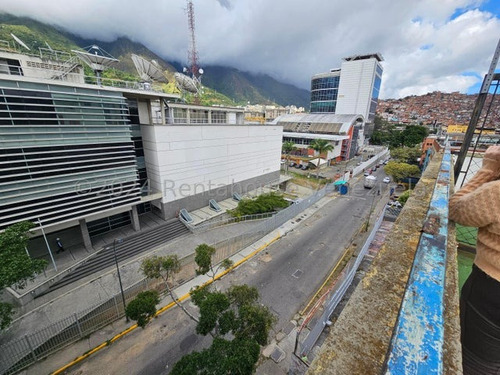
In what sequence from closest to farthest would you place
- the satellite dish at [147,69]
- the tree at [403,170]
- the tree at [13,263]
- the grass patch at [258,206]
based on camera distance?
the tree at [13,263], the satellite dish at [147,69], the grass patch at [258,206], the tree at [403,170]

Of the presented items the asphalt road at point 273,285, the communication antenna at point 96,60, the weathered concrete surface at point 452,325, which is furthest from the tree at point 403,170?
the communication antenna at point 96,60

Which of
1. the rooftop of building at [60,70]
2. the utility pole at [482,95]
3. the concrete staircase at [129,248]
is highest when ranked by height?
the rooftop of building at [60,70]

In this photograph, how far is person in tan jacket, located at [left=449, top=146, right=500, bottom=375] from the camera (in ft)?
5.86

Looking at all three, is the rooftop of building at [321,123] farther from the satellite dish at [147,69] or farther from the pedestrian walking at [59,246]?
the pedestrian walking at [59,246]

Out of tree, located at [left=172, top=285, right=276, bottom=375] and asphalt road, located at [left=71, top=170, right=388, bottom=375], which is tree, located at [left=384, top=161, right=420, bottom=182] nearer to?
asphalt road, located at [left=71, top=170, right=388, bottom=375]

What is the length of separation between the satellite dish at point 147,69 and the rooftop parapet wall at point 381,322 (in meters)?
21.8

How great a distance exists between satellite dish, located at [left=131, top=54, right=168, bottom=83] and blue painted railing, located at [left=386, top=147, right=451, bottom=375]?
864 inches

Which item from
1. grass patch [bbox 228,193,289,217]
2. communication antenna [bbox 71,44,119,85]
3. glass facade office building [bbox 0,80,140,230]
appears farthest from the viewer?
grass patch [bbox 228,193,289,217]

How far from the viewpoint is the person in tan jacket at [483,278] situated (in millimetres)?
1785

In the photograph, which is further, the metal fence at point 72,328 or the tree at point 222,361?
the metal fence at point 72,328

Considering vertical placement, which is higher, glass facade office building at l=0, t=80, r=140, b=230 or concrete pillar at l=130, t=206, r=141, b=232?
glass facade office building at l=0, t=80, r=140, b=230

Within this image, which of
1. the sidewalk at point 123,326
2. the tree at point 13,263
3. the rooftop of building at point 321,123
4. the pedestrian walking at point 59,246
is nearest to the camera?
the tree at point 13,263

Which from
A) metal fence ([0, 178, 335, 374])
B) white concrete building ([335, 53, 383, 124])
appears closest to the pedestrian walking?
metal fence ([0, 178, 335, 374])

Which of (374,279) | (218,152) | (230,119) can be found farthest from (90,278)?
(230,119)
